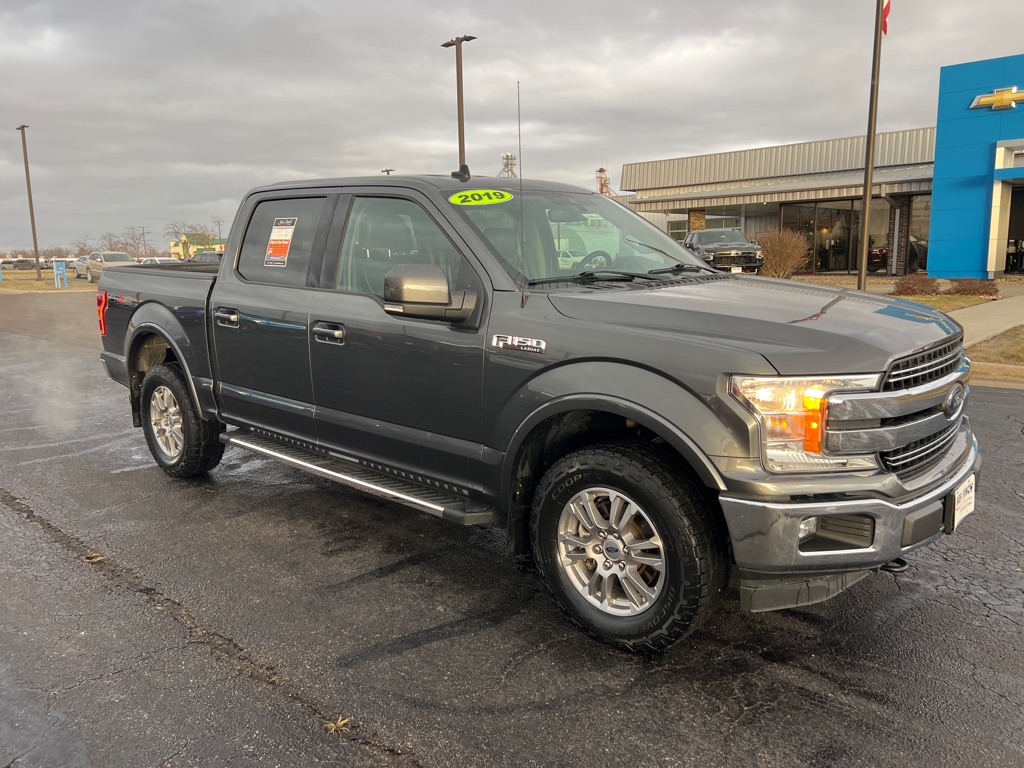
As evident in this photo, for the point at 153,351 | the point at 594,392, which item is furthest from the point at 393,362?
the point at 153,351

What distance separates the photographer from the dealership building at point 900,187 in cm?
2300

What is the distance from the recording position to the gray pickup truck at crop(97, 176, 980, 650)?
2.63 m

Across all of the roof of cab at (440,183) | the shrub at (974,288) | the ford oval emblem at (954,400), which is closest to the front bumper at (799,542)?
the ford oval emblem at (954,400)

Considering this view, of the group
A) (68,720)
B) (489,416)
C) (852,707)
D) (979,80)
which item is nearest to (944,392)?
(852,707)

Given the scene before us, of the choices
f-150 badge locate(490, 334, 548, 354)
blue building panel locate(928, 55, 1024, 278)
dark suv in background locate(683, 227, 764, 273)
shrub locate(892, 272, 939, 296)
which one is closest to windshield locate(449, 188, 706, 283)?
f-150 badge locate(490, 334, 548, 354)

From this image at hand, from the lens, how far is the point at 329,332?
13.2 ft

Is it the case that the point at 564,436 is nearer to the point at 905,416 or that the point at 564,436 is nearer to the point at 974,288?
the point at 905,416

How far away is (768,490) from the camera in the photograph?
8.48 ft

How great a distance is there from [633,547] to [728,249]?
17407 mm

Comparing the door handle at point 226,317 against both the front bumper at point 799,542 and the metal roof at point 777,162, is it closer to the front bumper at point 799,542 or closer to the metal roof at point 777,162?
the front bumper at point 799,542

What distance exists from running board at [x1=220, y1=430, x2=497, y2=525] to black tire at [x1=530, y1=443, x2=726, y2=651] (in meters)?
0.37

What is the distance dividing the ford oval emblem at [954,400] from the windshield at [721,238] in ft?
56.6

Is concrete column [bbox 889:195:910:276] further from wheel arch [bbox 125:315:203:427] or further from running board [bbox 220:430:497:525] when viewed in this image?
running board [bbox 220:430:497:525]

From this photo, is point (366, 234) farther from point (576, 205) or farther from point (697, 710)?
point (697, 710)
